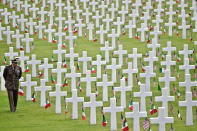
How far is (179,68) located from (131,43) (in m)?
4.26

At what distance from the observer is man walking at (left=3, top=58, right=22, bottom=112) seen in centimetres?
1544

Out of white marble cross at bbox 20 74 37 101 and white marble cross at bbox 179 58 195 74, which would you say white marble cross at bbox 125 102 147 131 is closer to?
white marble cross at bbox 20 74 37 101

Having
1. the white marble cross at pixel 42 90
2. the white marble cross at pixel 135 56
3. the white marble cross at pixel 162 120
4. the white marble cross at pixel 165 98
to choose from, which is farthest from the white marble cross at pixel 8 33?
the white marble cross at pixel 162 120

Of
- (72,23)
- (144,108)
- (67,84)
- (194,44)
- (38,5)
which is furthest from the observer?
(38,5)

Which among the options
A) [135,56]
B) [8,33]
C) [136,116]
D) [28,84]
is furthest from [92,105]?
[8,33]

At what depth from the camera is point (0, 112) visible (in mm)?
15523

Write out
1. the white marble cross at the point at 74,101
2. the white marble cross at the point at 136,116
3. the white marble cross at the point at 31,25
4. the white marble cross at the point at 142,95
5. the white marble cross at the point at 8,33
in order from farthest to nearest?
the white marble cross at the point at 31,25
the white marble cross at the point at 8,33
the white marble cross at the point at 142,95
the white marble cross at the point at 74,101
the white marble cross at the point at 136,116

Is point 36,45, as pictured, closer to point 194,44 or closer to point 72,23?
point 72,23

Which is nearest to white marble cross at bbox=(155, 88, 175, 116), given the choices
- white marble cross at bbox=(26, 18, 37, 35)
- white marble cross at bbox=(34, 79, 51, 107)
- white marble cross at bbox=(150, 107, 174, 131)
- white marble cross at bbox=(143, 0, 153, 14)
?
white marble cross at bbox=(150, 107, 174, 131)

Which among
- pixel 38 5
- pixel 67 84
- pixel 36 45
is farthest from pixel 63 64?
pixel 38 5

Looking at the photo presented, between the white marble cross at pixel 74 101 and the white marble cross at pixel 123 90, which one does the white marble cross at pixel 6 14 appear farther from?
the white marble cross at pixel 74 101

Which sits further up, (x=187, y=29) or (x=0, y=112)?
(x=187, y=29)

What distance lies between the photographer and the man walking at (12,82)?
15.4 m

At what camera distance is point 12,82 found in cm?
1552
